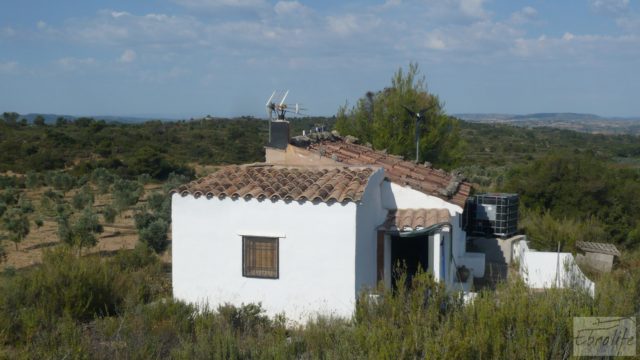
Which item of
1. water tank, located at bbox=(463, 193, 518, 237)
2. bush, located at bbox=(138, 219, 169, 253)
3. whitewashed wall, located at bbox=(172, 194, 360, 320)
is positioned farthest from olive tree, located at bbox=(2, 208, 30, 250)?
water tank, located at bbox=(463, 193, 518, 237)

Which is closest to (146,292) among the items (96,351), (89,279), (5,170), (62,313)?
(89,279)

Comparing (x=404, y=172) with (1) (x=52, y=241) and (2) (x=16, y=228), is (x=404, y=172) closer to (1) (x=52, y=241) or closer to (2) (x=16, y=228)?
(1) (x=52, y=241)

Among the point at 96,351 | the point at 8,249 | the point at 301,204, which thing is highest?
the point at 301,204

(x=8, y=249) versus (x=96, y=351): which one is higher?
(x=96, y=351)

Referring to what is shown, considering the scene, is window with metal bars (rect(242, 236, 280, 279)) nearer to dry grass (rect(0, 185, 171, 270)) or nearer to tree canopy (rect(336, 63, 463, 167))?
dry grass (rect(0, 185, 171, 270))

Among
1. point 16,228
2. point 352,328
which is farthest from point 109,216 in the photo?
point 352,328

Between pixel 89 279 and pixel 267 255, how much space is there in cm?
309

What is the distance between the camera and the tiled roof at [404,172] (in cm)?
1432

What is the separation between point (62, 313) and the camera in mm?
9180

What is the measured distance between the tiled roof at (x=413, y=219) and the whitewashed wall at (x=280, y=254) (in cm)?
108

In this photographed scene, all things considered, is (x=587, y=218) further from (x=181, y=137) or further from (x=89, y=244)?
(x=181, y=137)

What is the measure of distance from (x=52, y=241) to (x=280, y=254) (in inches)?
504

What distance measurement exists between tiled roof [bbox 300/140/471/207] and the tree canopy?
6.55 m

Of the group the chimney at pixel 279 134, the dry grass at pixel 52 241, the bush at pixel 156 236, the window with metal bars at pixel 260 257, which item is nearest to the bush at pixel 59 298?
the window with metal bars at pixel 260 257
